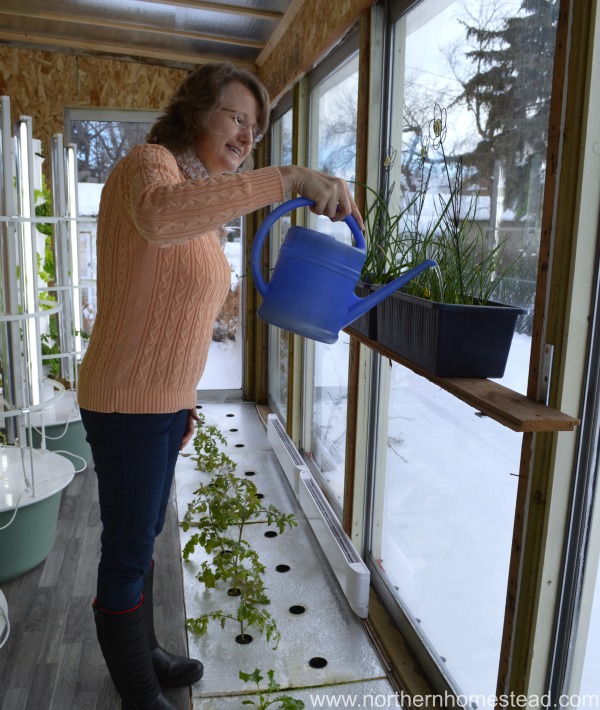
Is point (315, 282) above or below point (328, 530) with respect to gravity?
above

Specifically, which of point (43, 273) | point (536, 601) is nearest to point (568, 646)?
point (536, 601)

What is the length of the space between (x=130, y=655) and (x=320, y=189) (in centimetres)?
116

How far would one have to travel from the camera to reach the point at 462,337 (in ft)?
4.03

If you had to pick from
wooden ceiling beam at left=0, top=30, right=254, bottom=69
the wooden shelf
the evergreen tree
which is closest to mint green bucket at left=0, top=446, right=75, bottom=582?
the wooden shelf

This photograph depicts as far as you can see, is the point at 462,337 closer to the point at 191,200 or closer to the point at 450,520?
the point at 191,200

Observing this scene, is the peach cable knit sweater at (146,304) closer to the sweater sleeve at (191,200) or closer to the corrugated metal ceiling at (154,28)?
the sweater sleeve at (191,200)

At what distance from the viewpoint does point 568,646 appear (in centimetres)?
120

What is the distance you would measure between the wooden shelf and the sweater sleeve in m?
0.48

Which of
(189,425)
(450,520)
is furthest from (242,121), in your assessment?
(450,520)

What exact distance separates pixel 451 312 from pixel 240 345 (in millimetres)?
3650

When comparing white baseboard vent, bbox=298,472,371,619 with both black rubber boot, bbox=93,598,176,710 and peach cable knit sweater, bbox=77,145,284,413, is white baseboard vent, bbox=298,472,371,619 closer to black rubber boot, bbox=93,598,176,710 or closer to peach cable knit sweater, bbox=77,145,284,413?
black rubber boot, bbox=93,598,176,710

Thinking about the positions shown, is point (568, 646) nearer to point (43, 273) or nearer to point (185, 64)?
point (43, 273)

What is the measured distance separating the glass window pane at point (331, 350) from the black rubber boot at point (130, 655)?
4.24 feet

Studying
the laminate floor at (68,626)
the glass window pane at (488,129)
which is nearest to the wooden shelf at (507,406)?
the glass window pane at (488,129)
